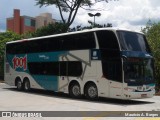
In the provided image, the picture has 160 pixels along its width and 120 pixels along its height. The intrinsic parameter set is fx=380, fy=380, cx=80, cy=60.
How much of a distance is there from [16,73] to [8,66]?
137 centimetres

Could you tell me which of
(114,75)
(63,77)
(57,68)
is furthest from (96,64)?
(57,68)

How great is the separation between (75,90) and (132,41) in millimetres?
4555

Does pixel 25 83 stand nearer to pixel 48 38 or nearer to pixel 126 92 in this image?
pixel 48 38

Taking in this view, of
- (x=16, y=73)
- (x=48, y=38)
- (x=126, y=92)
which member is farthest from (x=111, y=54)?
(x=16, y=73)

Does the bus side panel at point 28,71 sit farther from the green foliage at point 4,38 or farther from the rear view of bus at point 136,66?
the green foliage at point 4,38

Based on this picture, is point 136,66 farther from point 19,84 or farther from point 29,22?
point 29,22

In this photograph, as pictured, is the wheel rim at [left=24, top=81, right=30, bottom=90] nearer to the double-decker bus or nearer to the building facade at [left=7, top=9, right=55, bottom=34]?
the double-decker bus

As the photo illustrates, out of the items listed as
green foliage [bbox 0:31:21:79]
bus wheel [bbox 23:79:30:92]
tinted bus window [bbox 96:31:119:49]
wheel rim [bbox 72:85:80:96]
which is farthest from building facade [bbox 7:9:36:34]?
tinted bus window [bbox 96:31:119:49]

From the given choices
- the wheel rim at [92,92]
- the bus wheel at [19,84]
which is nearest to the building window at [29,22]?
the bus wheel at [19,84]

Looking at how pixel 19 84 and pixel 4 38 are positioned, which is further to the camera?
pixel 4 38

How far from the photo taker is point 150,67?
1958cm

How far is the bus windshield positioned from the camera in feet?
61.1

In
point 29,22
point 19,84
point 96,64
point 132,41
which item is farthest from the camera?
point 29,22

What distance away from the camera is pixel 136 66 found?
18.8 m
